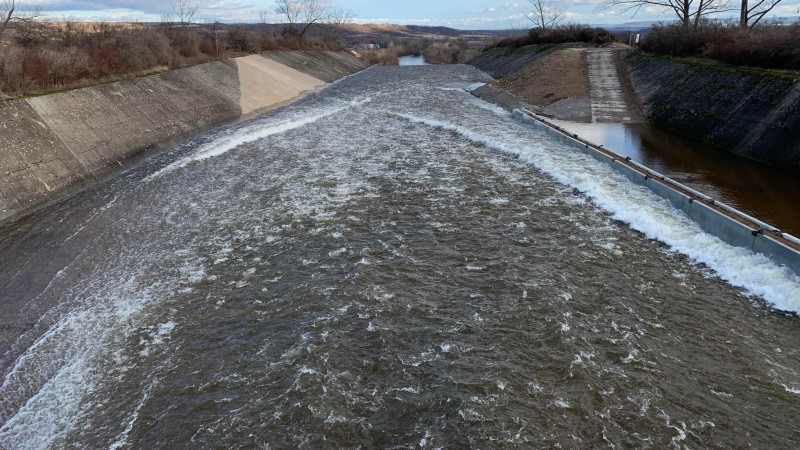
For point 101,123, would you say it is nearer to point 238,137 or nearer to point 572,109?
point 238,137

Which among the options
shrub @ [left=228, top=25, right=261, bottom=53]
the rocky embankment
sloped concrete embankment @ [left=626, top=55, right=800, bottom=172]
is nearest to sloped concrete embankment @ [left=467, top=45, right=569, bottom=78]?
the rocky embankment

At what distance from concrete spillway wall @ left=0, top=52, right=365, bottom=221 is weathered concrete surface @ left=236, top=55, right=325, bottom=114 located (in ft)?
0.55

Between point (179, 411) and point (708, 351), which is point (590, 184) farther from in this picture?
point (179, 411)

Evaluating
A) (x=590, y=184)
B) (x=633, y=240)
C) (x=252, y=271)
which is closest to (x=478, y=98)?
(x=590, y=184)

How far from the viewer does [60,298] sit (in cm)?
1043

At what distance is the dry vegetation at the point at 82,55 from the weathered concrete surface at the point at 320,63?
10463 mm

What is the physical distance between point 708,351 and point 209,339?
335 inches

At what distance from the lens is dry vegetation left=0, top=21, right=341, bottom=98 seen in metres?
20.8

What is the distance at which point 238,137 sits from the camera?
25.9 meters

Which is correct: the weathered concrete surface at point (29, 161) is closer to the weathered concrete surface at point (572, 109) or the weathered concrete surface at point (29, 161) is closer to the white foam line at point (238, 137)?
the white foam line at point (238, 137)

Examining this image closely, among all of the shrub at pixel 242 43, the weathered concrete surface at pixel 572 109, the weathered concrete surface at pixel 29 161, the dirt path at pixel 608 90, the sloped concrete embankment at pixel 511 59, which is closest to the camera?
the weathered concrete surface at pixel 29 161

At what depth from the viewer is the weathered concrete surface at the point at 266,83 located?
37062 millimetres

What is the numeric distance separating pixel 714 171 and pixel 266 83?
35171 millimetres

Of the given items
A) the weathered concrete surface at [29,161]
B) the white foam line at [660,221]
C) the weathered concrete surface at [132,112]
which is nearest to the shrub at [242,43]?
the weathered concrete surface at [132,112]
